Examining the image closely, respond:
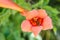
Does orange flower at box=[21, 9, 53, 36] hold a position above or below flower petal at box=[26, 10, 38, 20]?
A: below

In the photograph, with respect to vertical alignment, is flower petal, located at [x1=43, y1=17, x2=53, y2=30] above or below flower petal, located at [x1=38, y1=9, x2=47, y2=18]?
below

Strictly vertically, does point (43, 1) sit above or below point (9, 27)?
above

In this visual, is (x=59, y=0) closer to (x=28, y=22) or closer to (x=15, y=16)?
(x=15, y=16)

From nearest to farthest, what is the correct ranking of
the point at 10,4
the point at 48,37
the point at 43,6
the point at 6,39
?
1. the point at 10,4
2. the point at 43,6
3. the point at 6,39
4. the point at 48,37

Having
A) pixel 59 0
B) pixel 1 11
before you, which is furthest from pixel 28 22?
pixel 59 0

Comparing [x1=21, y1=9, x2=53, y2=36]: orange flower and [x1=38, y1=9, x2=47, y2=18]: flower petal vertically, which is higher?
[x1=38, y1=9, x2=47, y2=18]: flower petal

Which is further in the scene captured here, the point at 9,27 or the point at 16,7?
the point at 9,27

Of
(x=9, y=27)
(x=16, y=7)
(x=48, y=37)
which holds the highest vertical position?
(x=16, y=7)

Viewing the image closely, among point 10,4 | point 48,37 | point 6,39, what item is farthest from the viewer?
point 48,37
